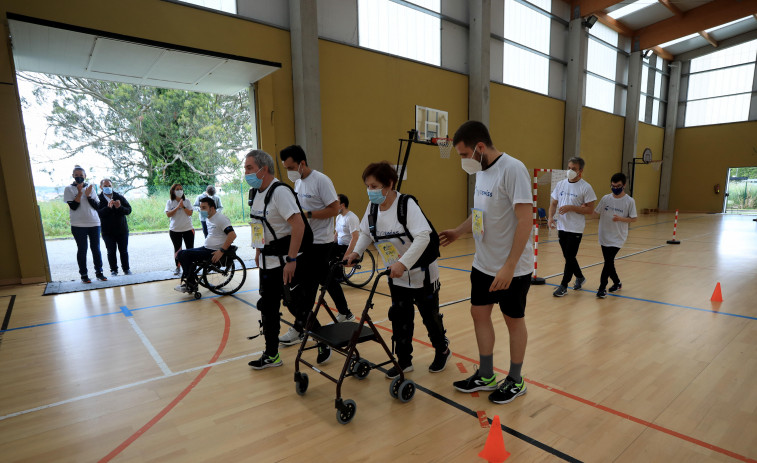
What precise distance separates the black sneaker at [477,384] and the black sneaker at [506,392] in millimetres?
66

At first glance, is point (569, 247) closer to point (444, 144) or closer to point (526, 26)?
point (444, 144)

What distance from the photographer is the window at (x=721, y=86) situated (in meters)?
16.0

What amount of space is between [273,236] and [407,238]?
0.90 metres

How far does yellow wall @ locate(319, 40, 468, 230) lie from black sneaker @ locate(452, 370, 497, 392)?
5938 mm

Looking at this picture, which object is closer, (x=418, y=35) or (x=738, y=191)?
(x=418, y=35)

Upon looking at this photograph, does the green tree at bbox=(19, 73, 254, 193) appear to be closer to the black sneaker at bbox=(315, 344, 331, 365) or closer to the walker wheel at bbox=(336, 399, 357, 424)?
the black sneaker at bbox=(315, 344, 331, 365)

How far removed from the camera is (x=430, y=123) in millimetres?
9625

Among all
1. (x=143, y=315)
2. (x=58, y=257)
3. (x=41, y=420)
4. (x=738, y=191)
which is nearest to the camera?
(x=41, y=420)

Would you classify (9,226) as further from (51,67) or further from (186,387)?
(186,387)

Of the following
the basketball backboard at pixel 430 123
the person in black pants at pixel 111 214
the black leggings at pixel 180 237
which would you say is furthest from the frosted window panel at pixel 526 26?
the person in black pants at pixel 111 214

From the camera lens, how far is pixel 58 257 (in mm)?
8125

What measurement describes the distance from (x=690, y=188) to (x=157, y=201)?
22.8 m

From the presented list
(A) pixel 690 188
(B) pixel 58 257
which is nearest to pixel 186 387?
(B) pixel 58 257

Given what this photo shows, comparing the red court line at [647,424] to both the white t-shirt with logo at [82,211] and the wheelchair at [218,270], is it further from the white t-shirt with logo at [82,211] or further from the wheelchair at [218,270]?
the white t-shirt with logo at [82,211]
